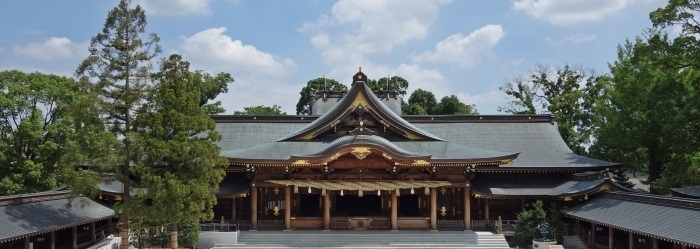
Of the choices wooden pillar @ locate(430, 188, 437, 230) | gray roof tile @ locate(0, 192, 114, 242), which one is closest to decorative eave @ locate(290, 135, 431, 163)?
wooden pillar @ locate(430, 188, 437, 230)

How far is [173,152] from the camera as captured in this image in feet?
66.1

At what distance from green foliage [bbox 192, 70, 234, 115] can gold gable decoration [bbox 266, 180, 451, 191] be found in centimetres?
3536

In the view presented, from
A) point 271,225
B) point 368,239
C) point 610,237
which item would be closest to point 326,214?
point 368,239

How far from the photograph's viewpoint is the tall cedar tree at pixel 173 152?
19812 mm

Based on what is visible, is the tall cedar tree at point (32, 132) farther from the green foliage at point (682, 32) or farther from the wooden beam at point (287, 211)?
the green foliage at point (682, 32)

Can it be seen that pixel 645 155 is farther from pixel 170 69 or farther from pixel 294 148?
pixel 170 69

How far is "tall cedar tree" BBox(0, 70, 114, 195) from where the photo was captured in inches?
1182

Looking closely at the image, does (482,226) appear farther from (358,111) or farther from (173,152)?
(173,152)

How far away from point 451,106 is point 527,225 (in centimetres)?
4082

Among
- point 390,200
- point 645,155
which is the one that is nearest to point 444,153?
point 390,200

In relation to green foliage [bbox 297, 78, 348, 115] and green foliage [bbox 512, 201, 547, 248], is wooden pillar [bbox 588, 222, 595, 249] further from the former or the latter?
green foliage [bbox 297, 78, 348, 115]

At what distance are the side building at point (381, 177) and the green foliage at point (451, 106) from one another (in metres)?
32.9

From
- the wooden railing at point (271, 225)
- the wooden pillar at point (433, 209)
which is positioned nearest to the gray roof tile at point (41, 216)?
the wooden railing at point (271, 225)

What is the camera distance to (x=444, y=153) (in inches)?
1082
